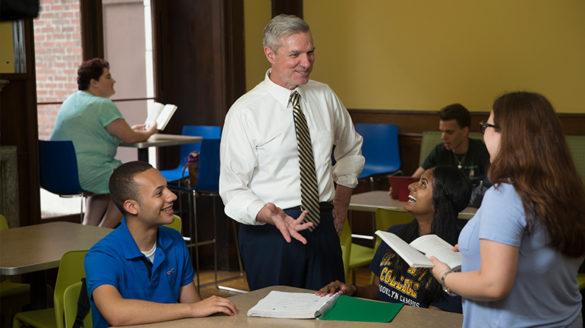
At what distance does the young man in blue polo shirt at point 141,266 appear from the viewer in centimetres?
214

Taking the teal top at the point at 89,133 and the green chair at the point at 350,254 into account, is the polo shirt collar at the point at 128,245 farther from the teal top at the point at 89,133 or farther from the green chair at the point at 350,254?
the teal top at the point at 89,133

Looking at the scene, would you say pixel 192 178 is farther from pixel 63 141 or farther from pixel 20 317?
pixel 20 317

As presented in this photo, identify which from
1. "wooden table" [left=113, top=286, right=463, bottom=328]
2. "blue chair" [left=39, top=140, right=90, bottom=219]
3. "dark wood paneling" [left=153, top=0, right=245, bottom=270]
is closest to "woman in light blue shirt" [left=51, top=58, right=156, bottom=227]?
"blue chair" [left=39, top=140, right=90, bottom=219]

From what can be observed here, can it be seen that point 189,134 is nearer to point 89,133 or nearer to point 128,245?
point 89,133

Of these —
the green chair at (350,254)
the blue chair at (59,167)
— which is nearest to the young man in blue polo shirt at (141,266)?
the green chair at (350,254)

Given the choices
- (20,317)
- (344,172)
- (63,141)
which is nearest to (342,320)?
(344,172)

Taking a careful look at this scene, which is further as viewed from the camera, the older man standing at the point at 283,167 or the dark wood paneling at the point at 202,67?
the dark wood paneling at the point at 202,67

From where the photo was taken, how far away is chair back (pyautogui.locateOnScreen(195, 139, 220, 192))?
17.0 feet

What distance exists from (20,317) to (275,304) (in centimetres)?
154

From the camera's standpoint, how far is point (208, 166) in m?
5.23

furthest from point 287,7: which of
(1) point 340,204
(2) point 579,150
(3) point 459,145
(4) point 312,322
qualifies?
(4) point 312,322

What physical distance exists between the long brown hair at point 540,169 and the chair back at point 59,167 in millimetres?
3554

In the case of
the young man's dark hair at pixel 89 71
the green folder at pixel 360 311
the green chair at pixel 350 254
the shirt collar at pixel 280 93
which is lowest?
the green chair at pixel 350 254

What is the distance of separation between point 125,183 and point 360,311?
35.7 inches
